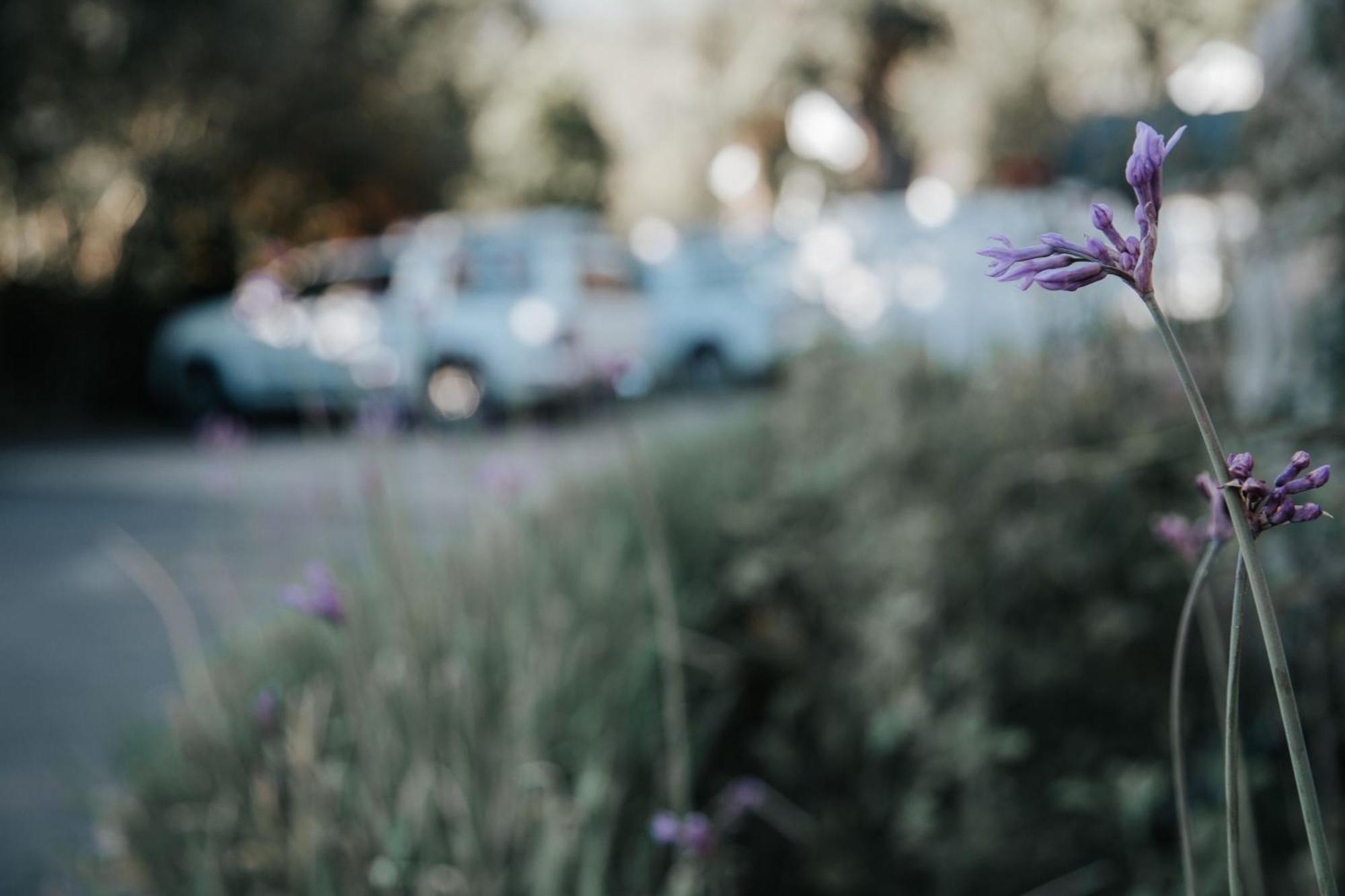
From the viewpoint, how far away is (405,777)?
5.54ft

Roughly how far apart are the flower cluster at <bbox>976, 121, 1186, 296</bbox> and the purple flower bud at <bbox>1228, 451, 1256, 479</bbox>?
102 millimetres

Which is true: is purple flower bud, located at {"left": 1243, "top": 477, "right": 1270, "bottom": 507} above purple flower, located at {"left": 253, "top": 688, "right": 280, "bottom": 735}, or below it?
above

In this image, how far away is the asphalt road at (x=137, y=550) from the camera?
8.11ft

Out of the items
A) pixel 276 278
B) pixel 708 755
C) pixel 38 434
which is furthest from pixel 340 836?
pixel 38 434

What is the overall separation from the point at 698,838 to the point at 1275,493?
0.73 metres

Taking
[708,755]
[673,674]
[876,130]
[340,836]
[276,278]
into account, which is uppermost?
[876,130]

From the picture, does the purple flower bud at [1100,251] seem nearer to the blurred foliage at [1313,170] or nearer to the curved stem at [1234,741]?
the curved stem at [1234,741]

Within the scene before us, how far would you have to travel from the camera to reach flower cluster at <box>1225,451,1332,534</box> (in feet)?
1.60

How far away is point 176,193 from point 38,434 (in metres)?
3.23

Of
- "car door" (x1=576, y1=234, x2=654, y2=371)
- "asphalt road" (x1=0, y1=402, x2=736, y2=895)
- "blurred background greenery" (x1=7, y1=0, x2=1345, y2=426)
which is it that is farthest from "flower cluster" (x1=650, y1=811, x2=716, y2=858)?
"car door" (x1=576, y1=234, x2=654, y2=371)

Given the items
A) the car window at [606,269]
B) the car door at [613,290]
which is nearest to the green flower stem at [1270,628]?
the car door at [613,290]

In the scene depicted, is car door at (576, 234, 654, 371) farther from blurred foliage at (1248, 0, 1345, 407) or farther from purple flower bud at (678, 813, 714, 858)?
purple flower bud at (678, 813, 714, 858)

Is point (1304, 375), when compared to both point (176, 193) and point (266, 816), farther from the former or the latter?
point (176, 193)

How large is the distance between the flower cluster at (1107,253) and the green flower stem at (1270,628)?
17mm
